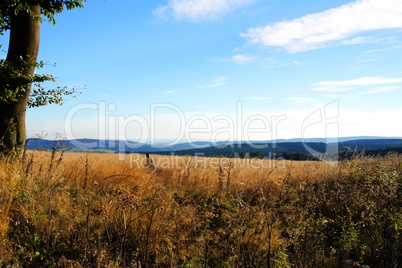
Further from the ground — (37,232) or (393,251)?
(37,232)

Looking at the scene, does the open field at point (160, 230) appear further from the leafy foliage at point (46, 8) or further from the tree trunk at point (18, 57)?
the leafy foliage at point (46, 8)

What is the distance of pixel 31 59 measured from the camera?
6320 millimetres

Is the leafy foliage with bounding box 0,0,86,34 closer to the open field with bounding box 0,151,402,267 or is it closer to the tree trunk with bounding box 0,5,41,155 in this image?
the tree trunk with bounding box 0,5,41,155

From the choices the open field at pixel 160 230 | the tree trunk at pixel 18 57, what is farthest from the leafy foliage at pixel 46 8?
the open field at pixel 160 230

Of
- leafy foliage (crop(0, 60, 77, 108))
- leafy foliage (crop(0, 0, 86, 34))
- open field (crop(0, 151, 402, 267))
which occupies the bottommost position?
open field (crop(0, 151, 402, 267))

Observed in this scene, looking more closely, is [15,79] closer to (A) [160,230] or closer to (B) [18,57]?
(B) [18,57]

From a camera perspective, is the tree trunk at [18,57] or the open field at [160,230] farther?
the tree trunk at [18,57]

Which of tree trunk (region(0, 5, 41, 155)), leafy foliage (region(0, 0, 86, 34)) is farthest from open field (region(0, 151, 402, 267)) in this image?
leafy foliage (region(0, 0, 86, 34))

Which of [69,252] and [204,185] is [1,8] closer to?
[69,252]

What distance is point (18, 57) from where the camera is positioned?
6395 millimetres

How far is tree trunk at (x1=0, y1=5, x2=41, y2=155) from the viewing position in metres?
6.30

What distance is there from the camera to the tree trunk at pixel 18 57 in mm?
6301

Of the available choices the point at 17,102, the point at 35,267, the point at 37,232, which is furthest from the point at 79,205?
the point at 17,102

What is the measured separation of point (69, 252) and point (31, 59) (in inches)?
193
